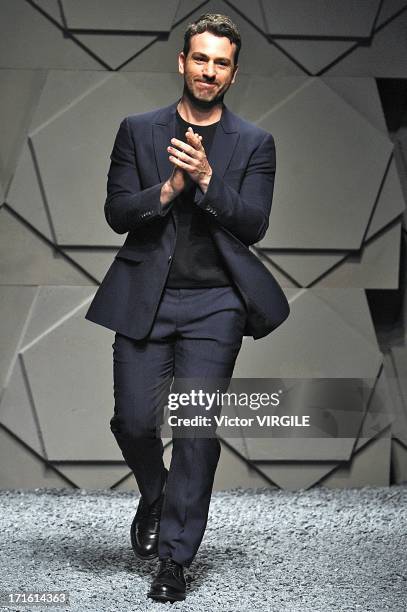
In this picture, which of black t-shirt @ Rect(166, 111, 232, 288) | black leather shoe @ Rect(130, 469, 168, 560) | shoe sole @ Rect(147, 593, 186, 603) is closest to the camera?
shoe sole @ Rect(147, 593, 186, 603)

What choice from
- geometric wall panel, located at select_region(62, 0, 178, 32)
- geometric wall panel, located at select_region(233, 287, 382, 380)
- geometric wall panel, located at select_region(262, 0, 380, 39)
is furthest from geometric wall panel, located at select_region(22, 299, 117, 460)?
geometric wall panel, located at select_region(262, 0, 380, 39)

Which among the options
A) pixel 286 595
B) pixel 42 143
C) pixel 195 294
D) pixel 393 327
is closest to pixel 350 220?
pixel 393 327

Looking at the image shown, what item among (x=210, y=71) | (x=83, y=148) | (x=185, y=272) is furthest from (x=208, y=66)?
(x=83, y=148)

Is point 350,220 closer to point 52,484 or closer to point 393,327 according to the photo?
point 393,327

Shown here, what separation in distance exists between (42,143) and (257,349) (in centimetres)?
125

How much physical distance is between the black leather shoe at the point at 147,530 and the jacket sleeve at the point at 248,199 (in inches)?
33.7

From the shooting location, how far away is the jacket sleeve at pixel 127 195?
2797 millimetres

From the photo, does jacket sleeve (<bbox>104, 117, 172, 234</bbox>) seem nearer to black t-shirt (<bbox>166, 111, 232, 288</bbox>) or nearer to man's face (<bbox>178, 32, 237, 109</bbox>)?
black t-shirt (<bbox>166, 111, 232, 288</bbox>)

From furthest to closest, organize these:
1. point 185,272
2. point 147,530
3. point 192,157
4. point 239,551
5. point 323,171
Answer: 1. point 323,171
2. point 239,551
3. point 147,530
4. point 185,272
5. point 192,157

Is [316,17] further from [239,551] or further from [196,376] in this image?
[239,551]

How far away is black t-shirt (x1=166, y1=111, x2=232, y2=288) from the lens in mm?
2889

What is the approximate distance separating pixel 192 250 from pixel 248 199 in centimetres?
22

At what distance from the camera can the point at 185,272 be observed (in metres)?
2.88

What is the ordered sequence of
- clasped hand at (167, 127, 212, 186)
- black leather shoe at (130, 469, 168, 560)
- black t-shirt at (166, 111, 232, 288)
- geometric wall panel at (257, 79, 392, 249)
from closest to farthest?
clasped hand at (167, 127, 212, 186) < black t-shirt at (166, 111, 232, 288) < black leather shoe at (130, 469, 168, 560) < geometric wall panel at (257, 79, 392, 249)
